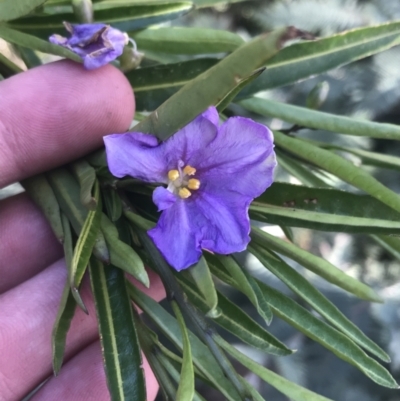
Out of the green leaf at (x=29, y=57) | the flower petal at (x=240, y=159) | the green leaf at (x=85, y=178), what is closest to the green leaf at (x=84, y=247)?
the green leaf at (x=85, y=178)

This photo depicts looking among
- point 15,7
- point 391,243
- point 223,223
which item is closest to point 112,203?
point 223,223

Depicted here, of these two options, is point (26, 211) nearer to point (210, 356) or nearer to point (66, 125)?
point (66, 125)

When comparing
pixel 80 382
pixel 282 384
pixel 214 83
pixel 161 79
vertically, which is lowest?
pixel 80 382

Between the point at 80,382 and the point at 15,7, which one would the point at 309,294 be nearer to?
the point at 80,382

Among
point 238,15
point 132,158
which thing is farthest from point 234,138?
point 238,15

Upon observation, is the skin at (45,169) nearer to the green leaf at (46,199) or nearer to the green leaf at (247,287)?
the green leaf at (46,199)
